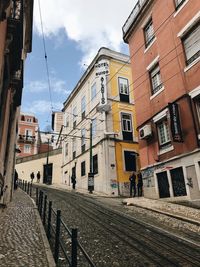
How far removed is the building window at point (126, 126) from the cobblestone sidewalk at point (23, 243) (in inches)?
622

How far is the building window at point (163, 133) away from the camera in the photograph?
14492 millimetres

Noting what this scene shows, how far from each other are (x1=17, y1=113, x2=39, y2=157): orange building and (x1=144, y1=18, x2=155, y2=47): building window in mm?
41910

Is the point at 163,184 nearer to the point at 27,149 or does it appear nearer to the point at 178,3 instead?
the point at 178,3

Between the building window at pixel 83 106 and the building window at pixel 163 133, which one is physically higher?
the building window at pixel 83 106

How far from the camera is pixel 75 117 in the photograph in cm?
3228

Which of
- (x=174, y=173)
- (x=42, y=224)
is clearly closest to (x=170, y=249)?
(x=42, y=224)

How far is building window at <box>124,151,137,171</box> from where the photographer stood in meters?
23.4

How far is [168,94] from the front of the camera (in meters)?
14.5

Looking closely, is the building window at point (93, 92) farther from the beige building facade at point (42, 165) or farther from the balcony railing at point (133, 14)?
the beige building facade at point (42, 165)

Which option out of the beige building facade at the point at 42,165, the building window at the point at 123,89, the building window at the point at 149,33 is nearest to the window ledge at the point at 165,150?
the building window at the point at 149,33

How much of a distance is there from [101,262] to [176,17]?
44.4 ft

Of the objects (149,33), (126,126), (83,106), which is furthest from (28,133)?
(149,33)

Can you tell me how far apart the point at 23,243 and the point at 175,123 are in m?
9.22

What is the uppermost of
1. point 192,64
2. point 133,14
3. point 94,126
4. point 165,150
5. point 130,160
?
point 133,14
